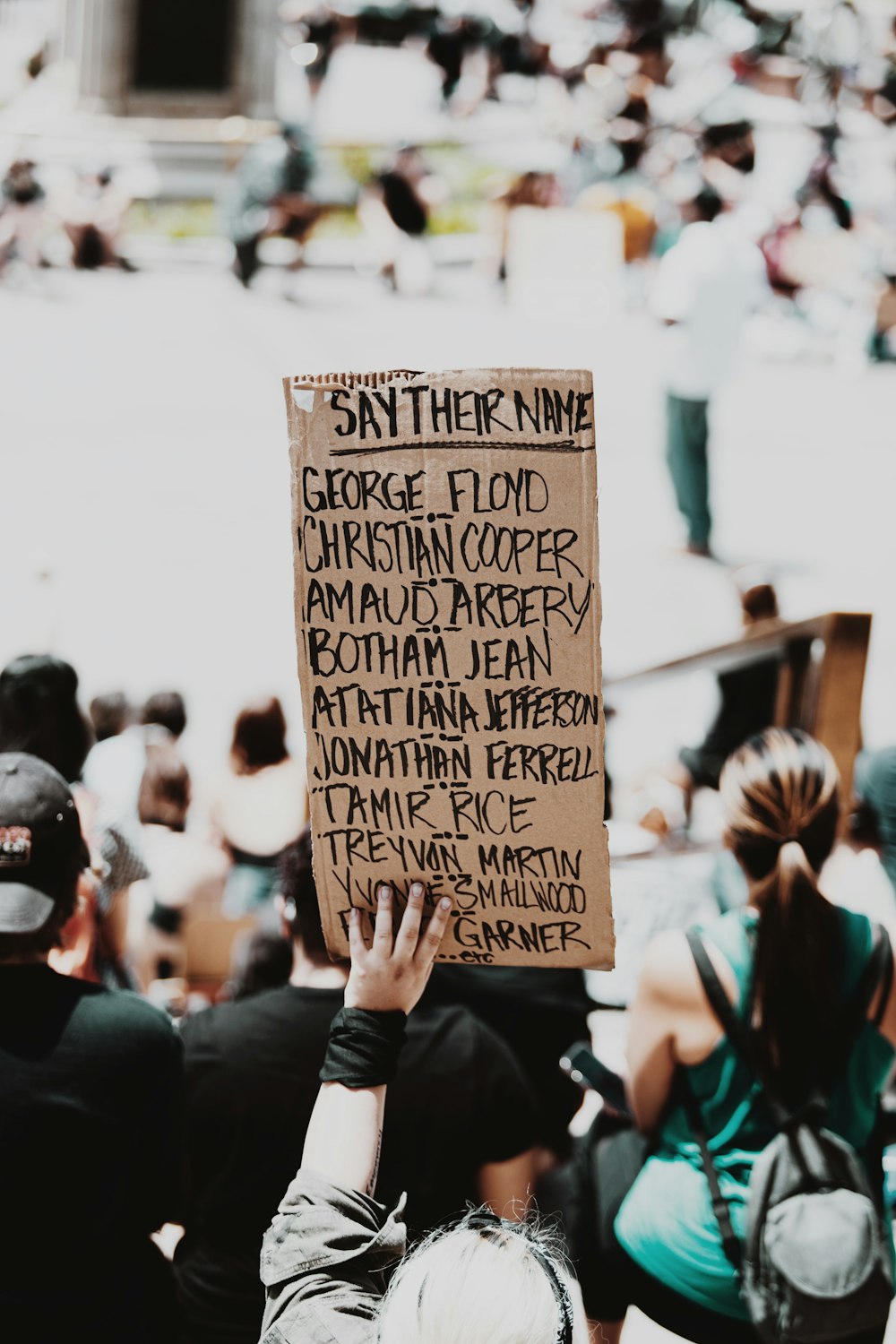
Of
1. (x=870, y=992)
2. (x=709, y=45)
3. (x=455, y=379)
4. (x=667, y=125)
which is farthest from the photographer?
(x=709, y=45)

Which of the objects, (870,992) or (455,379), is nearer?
(455,379)

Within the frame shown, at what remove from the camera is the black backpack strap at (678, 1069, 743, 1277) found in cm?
246

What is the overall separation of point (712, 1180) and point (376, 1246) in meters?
0.90

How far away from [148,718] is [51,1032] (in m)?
3.05

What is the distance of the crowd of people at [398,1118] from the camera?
175 centimetres

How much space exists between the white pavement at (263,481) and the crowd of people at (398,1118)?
2.95 m

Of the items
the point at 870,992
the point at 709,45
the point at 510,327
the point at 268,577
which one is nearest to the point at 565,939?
the point at 870,992

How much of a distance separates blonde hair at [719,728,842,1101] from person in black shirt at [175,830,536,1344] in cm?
43

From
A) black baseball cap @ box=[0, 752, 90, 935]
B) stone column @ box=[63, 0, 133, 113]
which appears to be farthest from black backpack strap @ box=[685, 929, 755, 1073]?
stone column @ box=[63, 0, 133, 113]

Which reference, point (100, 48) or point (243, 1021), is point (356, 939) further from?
point (100, 48)

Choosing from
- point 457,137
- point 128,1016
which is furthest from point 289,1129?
point 457,137

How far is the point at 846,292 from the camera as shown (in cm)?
1377

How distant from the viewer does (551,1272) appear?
1632 mm

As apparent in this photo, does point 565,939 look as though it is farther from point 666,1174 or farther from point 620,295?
point 620,295
